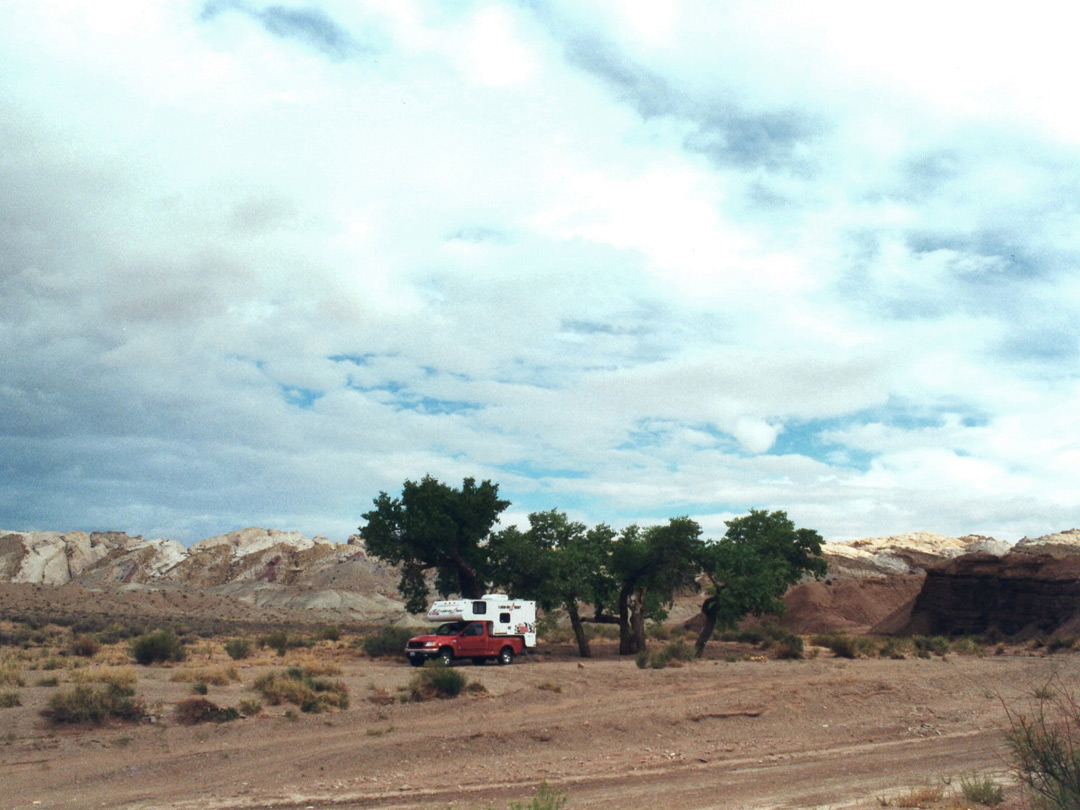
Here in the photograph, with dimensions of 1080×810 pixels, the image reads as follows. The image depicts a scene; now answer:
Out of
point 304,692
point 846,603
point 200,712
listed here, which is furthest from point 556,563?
point 846,603

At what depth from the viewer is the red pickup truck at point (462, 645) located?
33.7 m

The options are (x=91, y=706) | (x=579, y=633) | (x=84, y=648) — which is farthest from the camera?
(x=579, y=633)

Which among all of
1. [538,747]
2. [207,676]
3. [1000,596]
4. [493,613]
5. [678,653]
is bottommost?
[678,653]

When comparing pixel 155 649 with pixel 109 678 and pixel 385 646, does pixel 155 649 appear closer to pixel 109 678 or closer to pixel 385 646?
pixel 109 678

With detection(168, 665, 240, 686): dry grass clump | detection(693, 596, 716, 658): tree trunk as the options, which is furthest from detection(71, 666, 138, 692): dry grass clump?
detection(693, 596, 716, 658): tree trunk

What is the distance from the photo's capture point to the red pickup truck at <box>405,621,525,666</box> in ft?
110

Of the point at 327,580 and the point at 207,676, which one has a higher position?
the point at 327,580

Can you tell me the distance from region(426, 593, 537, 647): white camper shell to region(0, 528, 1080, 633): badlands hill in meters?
35.2

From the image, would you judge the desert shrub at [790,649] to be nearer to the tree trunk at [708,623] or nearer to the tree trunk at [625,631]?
the tree trunk at [708,623]

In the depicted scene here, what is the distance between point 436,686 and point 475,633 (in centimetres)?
1042

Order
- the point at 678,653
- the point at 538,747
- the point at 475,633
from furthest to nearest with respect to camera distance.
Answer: the point at 678,653
the point at 475,633
the point at 538,747

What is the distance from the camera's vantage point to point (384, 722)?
2066cm

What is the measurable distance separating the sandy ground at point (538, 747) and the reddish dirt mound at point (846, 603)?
135 feet

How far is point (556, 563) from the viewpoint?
40.9 m
